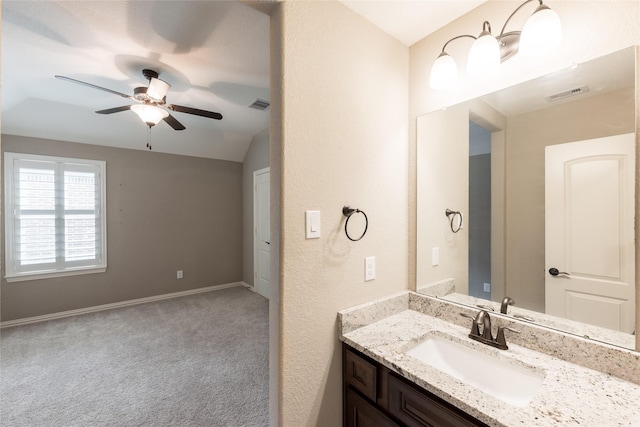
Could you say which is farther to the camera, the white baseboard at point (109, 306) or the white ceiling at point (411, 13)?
the white baseboard at point (109, 306)

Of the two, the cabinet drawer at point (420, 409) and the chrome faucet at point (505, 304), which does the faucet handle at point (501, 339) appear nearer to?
the chrome faucet at point (505, 304)

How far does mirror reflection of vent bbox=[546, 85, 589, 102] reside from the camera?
3.77ft

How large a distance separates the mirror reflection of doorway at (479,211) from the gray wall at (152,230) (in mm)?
4362

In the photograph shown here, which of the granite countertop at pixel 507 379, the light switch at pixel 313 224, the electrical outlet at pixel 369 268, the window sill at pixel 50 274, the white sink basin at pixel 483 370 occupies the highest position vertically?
the light switch at pixel 313 224

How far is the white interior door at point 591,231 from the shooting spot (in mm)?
1055

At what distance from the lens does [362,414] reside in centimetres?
130

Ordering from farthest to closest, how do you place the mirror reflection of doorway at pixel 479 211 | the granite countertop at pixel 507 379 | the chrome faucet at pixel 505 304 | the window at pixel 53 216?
the window at pixel 53 216, the mirror reflection of doorway at pixel 479 211, the chrome faucet at pixel 505 304, the granite countertop at pixel 507 379

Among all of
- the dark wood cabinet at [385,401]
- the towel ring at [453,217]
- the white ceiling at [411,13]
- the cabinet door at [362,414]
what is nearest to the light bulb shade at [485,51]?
the white ceiling at [411,13]

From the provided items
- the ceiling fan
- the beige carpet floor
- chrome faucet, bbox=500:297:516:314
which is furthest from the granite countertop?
the ceiling fan

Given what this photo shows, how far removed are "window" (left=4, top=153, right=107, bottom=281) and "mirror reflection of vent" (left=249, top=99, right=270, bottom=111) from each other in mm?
2422

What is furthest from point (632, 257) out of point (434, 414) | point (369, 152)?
point (369, 152)

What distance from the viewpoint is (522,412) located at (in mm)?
857

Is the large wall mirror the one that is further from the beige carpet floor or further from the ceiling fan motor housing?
the ceiling fan motor housing

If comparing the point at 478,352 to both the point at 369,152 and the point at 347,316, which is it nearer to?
the point at 347,316
